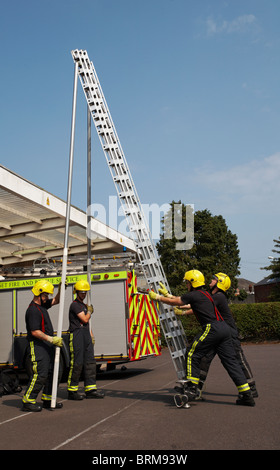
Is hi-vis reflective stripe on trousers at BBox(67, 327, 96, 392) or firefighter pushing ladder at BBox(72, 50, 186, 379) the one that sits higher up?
firefighter pushing ladder at BBox(72, 50, 186, 379)

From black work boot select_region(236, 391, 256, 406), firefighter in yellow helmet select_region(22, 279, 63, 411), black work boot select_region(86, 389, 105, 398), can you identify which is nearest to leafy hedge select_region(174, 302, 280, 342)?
black work boot select_region(86, 389, 105, 398)

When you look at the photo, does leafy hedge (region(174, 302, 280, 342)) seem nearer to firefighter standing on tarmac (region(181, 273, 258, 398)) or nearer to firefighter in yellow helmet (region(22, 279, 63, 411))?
firefighter standing on tarmac (region(181, 273, 258, 398))

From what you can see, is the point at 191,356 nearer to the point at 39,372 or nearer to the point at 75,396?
the point at 39,372

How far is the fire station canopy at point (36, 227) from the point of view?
13453 millimetres

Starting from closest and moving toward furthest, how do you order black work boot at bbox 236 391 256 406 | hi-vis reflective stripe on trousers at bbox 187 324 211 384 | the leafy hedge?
1. black work boot at bbox 236 391 256 406
2. hi-vis reflective stripe on trousers at bbox 187 324 211 384
3. the leafy hedge

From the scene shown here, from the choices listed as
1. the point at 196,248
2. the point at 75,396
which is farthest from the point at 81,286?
the point at 196,248

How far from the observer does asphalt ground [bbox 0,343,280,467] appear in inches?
186

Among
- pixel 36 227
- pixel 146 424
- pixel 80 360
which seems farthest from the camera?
pixel 36 227

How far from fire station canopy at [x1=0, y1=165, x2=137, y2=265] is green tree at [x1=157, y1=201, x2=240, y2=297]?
56.7 feet

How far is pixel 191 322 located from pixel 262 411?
16.0 m

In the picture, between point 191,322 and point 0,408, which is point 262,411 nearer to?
point 0,408

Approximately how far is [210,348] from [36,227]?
10881 mm

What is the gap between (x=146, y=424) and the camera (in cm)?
573

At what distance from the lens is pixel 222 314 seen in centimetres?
758
